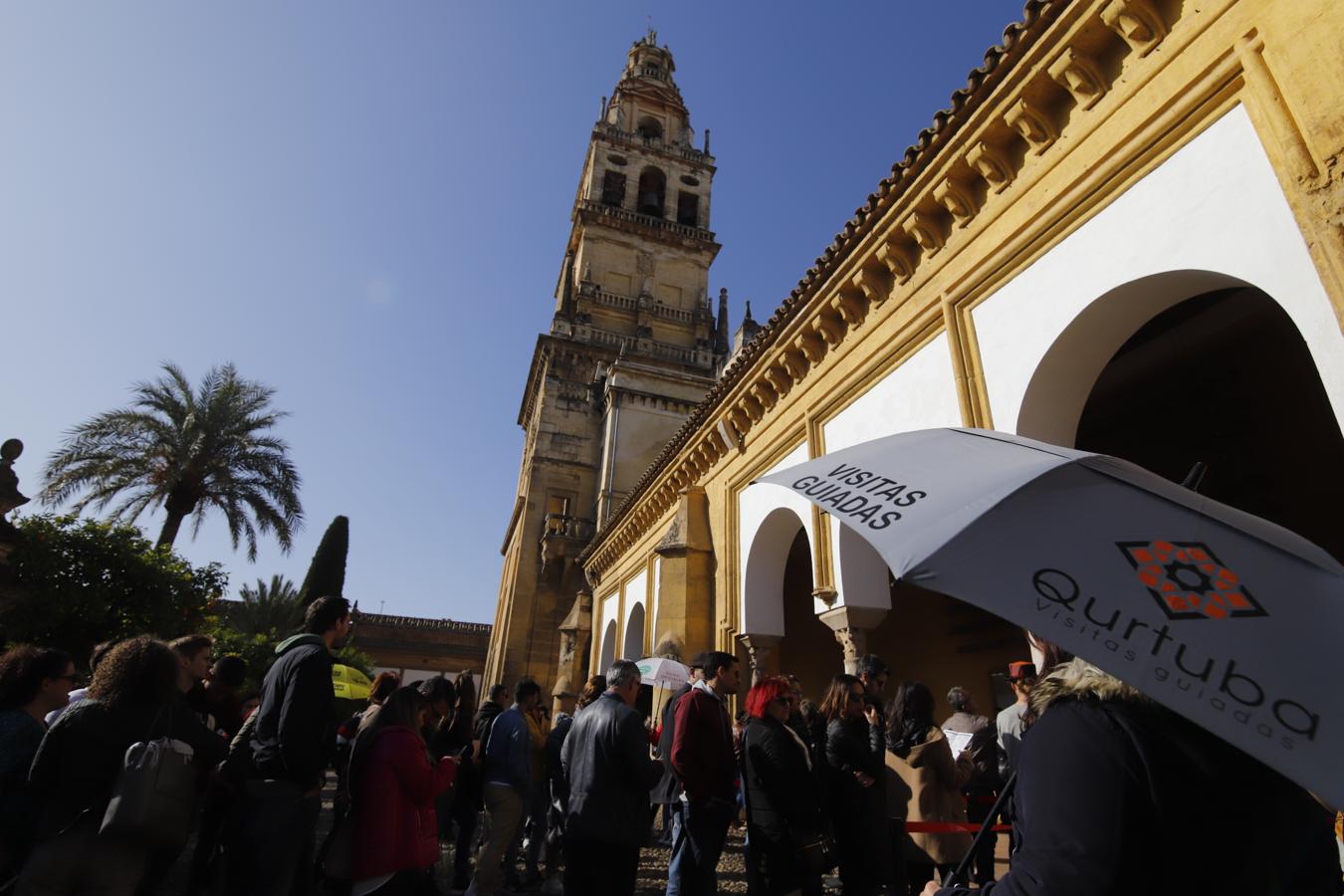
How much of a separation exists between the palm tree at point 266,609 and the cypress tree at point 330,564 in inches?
129

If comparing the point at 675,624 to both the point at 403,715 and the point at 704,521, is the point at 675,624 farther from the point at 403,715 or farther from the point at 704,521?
the point at 403,715

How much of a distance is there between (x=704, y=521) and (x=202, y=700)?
7.43m

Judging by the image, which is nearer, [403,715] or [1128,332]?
[403,715]

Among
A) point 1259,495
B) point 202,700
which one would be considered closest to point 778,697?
point 202,700

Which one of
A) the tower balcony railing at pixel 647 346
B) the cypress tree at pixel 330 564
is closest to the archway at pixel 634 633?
the tower balcony railing at pixel 647 346

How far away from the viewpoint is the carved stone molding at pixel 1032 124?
5.30 metres

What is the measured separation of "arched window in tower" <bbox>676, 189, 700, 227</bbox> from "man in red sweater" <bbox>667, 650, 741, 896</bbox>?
104 ft

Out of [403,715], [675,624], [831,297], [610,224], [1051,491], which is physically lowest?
[403,715]

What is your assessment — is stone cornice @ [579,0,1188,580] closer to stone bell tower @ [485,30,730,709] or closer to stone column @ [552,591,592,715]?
stone column @ [552,591,592,715]

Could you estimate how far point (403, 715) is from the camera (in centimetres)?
335

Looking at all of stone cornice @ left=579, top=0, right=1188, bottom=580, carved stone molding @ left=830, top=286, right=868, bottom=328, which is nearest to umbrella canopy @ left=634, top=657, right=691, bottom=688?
stone cornice @ left=579, top=0, right=1188, bottom=580

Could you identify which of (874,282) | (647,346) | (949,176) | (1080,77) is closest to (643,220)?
(647,346)

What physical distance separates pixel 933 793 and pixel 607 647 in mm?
14271

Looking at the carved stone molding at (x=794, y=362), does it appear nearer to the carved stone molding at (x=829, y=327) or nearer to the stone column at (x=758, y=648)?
the carved stone molding at (x=829, y=327)
